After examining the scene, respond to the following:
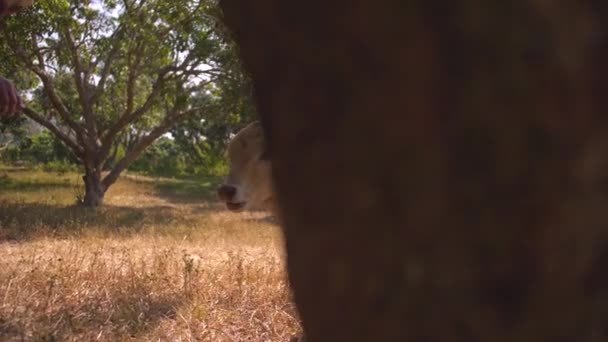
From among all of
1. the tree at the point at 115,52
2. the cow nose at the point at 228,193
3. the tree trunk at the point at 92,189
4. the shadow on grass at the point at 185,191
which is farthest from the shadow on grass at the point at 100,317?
the shadow on grass at the point at 185,191

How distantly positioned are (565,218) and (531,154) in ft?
0.28

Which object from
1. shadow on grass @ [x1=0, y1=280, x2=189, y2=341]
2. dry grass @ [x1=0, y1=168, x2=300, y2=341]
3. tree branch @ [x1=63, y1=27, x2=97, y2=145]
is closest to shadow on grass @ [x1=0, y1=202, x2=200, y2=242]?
dry grass @ [x1=0, y1=168, x2=300, y2=341]

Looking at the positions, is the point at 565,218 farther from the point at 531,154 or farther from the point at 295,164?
the point at 295,164

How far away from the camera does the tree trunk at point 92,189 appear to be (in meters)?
13.7

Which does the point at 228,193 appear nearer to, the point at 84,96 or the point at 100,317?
the point at 100,317

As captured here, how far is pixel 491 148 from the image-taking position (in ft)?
2.54

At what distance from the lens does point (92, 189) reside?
541 inches

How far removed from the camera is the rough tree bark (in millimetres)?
745

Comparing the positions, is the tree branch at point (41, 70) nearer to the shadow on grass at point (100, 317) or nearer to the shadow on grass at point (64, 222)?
the shadow on grass at point (64, 222)

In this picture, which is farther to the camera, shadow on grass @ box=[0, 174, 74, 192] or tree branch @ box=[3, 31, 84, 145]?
shadow on grass @ box=[0, 174, 74, 192]

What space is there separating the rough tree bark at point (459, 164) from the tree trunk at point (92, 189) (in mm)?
13458

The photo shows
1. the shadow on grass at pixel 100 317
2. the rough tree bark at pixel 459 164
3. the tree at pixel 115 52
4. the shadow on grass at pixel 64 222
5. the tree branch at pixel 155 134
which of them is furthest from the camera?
the tree branch at pixel 155 134

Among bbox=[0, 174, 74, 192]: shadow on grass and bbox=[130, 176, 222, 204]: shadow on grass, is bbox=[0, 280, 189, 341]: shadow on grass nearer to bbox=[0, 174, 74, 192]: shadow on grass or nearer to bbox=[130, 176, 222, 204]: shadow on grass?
bbox=[0, 174, 74, 192]: shadow on grass

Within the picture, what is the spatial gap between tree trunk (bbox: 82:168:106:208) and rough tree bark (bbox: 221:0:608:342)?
44.2 ft
